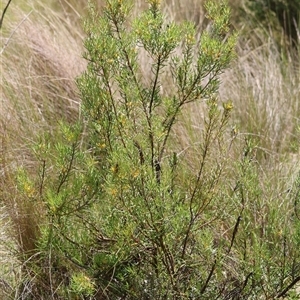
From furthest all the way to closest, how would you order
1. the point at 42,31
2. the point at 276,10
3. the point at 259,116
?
→ the point at 276,10, the point at 42,31, the point at 259,116

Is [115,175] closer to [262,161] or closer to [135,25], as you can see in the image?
[135,25]

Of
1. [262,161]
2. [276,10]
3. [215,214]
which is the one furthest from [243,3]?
[215,214]

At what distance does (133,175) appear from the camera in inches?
84.5

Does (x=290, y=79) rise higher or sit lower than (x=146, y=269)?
higher

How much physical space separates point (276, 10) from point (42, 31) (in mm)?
1976

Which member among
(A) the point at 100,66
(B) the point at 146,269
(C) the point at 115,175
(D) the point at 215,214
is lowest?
(B) the point at 146,269

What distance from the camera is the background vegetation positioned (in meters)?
2.34

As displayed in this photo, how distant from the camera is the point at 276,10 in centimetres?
566

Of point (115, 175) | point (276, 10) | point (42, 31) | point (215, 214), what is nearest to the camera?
point (115, 175)

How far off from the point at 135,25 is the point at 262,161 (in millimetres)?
1620

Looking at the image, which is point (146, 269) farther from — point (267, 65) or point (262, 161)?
point (267, 65)

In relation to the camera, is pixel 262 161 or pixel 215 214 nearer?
pixel 215 214

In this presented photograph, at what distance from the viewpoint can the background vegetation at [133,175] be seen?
2.34 meters


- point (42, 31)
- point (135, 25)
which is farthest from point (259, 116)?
point (135, 25)
